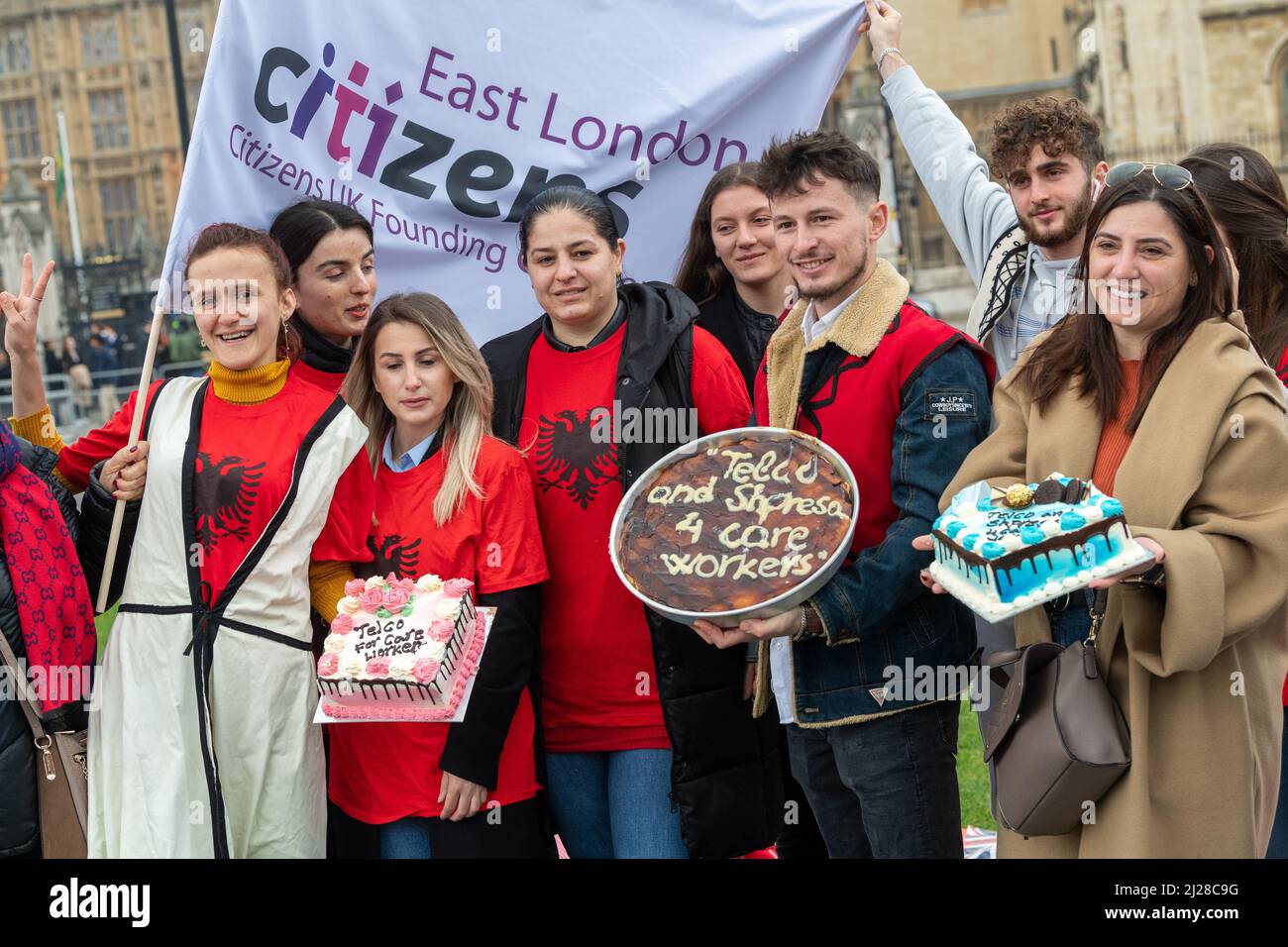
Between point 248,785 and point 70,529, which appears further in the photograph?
point 70,529

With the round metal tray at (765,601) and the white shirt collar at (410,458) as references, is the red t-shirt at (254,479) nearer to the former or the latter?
the white shirt collar at (410,458)

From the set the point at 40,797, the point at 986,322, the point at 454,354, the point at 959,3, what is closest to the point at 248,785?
the point at 40,797

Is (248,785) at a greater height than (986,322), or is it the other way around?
(986,322)

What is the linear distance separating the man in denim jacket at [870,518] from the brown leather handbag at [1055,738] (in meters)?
0.37

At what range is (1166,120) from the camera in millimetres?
39719

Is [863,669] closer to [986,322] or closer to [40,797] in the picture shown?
[986,322]

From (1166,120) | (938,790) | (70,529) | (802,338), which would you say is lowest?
(938,790)

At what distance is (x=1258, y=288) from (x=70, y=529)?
312 cm

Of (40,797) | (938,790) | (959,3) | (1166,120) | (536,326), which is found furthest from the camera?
(959,3)

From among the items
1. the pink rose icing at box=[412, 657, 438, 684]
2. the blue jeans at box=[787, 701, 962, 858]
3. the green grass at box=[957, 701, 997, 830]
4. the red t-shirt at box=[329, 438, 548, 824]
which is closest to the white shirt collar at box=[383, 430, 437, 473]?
the red t-shirt at box=[329, 438, 548, 824]

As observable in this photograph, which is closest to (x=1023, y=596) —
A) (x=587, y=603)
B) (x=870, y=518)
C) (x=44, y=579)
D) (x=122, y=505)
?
(x=870, y=518)

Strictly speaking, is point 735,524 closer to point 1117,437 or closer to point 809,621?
point 809,621

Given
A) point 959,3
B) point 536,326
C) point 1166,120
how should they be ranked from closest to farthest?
point 536,326
point 1166,120
point 959,3

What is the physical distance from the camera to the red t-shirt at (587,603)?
3.63m
